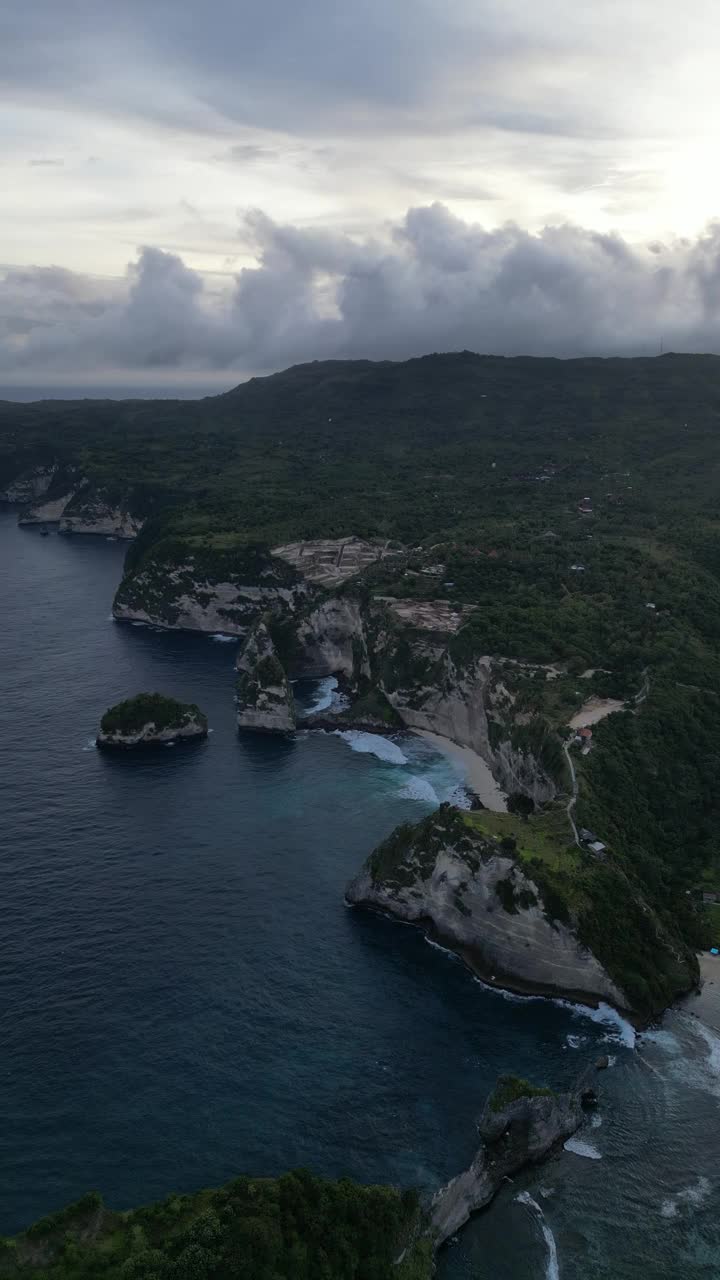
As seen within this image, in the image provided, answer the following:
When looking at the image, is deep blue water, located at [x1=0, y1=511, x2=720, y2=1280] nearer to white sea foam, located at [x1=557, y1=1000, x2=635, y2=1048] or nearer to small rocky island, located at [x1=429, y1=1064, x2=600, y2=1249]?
white sea foam, located at [x1=557, y1=1000, x2=635, y2=1048]

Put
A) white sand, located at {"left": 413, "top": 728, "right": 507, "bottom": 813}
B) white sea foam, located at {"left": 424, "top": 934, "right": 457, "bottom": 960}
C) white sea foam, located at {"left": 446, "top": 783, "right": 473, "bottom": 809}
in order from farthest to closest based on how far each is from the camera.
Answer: white sand, located at {"left": 413, "top": 728, "right": 507, "bottom": 813} → white sea foam, located at {"left": 446, "top": 783, "right": 473, "bottom": 809} → white sea foam, located at {"left": 424, "top": 934, "right": 457, "bottom": 960}

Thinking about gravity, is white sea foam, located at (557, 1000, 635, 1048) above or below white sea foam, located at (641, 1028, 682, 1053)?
above

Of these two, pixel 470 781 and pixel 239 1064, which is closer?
pixel 239 1064

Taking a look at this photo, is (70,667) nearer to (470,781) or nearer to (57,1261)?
(470,781)

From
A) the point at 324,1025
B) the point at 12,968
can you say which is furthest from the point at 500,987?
the point at 12,968

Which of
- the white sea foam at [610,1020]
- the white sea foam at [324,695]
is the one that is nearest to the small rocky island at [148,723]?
the white sea foam at [324,695]

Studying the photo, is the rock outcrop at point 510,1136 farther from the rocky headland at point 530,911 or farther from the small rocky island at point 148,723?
the small rocky island at point 148,723

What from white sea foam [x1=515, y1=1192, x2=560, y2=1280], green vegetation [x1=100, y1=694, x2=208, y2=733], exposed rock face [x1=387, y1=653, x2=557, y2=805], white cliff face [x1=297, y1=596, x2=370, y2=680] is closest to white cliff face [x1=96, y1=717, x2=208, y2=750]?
green vegetation [x1=100, y1=694, x2=208, y2=733]
